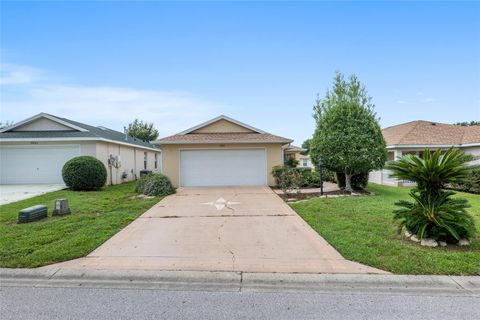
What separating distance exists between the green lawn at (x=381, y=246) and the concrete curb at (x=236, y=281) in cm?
29

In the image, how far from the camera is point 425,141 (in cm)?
1783

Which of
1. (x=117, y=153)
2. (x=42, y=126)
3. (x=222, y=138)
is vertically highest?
(x=42, y=126)

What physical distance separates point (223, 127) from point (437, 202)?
495 inches

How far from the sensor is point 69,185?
13.6 meters

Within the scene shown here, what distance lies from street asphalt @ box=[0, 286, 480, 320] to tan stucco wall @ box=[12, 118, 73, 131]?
51.1 feet

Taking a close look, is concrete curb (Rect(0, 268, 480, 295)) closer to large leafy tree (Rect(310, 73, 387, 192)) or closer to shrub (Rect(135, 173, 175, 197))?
shrub (Rect(135, 173, 175, 197))

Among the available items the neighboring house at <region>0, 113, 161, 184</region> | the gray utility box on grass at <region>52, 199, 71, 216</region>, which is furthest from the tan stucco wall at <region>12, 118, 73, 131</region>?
the gray utility box on grass at <region>52, 199, 71, 216</region>

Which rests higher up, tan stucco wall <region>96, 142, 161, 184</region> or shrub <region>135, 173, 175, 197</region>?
tan stucco wall <region>96, 142, 161, 184</region>

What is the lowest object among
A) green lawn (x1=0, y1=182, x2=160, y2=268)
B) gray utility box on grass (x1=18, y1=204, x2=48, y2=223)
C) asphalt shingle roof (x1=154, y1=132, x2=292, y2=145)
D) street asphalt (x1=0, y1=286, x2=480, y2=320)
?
street asphalt (x1=0, y1=286, x2=480, y2=320)

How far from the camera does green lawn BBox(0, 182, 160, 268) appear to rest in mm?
4652

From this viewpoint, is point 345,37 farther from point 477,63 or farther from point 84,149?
point 84,149

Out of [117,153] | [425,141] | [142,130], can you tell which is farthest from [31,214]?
[142,130]

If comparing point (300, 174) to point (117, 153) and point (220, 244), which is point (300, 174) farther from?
point (117, 153)

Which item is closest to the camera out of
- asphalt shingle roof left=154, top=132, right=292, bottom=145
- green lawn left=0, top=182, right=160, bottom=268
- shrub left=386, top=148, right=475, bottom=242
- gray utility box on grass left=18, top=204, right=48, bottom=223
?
green lawn left=0, top=182, right=160, bottom=268
